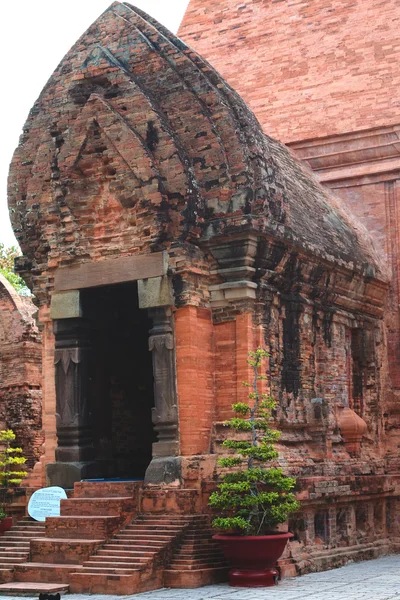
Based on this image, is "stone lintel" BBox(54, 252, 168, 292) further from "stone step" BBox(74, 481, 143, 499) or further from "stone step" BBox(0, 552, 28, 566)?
"stone step" BBox(0, 552, 28, 566)

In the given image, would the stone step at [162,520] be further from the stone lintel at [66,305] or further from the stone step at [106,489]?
the stone lintel at [66,305]

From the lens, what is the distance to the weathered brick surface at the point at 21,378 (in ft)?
64.8

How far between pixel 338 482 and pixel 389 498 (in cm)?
253

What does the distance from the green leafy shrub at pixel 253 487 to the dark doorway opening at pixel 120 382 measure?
2.98 meters

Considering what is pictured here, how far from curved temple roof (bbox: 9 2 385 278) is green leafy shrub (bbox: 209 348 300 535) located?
2.64m

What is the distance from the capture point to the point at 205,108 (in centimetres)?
1441

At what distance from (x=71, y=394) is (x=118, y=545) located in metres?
2.69

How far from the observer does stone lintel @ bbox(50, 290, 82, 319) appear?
573 inches

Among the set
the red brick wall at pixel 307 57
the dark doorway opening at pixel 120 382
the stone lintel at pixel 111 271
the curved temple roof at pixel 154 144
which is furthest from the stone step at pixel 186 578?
the red brick wall at pixel 307 57

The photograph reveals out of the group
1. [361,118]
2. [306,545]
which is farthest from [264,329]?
[361,118]

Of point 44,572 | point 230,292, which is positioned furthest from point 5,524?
point 230,292

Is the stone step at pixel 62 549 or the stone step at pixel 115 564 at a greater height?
the stone step at pixel 62 549

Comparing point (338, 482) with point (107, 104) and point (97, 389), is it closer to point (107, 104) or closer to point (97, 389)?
point (97, 389)

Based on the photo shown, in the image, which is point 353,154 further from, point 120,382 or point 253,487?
point 253,487
